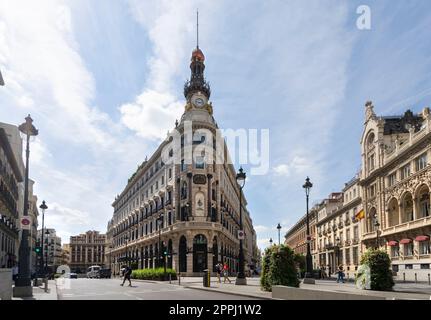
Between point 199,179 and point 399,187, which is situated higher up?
point 199,179

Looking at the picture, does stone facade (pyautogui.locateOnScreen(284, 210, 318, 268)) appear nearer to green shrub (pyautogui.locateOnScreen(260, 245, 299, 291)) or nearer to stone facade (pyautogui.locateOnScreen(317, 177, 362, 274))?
stone facade (pyautogui.locateOnScreen(317, 177, 362, 274))

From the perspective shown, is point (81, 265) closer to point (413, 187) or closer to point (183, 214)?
point (183, 214)

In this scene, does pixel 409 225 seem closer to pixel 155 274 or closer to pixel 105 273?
pixel 155 274

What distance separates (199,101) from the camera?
2500 inches

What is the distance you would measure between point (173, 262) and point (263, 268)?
37.4 metres

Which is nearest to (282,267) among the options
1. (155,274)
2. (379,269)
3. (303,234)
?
(379,269)

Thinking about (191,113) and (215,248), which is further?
(191,113)

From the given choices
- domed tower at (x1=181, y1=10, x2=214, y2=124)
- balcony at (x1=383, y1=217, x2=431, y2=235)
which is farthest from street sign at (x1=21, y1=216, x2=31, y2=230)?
domed tower at (x1=181, y1=10, x2=214, y2=124)

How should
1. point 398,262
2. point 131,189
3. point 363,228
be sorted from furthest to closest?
point 131,189
point 363,228
point 398,262

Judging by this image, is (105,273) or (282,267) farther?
(105,273)

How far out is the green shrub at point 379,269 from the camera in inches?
677

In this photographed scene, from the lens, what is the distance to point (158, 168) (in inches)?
2643

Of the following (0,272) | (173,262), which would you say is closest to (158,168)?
(173,262)

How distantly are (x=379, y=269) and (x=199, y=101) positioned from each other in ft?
160
